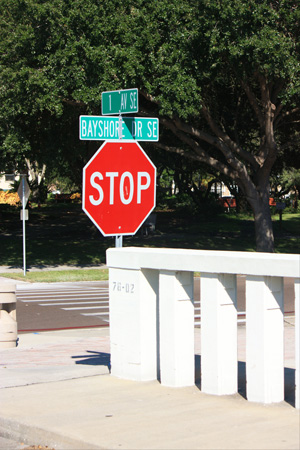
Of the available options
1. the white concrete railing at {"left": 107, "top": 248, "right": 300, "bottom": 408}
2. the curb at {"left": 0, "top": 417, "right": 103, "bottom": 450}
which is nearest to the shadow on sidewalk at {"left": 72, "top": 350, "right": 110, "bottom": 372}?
the white concrete railing at {"left": 107, "top": 248, "right": 300, "bottom": 408}

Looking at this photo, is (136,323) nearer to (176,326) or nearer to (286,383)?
(176,326)

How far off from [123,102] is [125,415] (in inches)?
155

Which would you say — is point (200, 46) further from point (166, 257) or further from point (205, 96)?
point (166, 257)

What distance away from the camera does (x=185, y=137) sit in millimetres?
27906

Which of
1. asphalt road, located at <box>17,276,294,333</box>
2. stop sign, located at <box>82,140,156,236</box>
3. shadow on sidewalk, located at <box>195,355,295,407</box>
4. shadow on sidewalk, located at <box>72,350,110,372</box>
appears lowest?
asphalt road, located at <box>17,276,294,333</box>

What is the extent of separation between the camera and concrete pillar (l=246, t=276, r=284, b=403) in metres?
6.86

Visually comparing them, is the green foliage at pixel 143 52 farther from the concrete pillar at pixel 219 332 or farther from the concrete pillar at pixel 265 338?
the concrete pillar at pixel 265 338

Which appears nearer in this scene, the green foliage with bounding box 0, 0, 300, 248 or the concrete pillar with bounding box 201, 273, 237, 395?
the concrete pillar with bounding box 201, 273, 237, 395

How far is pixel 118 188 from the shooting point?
26.2ft

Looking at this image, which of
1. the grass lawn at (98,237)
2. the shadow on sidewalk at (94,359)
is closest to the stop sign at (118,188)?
the shadow on sidewalk at (94,359)

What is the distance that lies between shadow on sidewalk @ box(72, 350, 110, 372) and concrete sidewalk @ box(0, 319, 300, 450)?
34 centimetres

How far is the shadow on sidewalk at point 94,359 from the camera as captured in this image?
9.59 metres

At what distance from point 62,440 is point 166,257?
2413 millimetres

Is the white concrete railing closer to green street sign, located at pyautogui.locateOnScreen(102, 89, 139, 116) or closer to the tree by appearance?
green street sign, located at pyautogui.locateOnScreen(102, 89, 139, 116)
